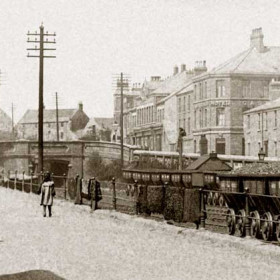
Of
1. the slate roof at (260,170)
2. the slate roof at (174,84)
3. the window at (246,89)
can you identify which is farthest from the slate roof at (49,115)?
the slate roof at (260,170)

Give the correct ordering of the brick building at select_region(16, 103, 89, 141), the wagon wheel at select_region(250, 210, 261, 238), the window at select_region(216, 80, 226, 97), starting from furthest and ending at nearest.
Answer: the brick building at select_region(16, 103, 89, 141) < the window at select_region(216, 80, 226, 97) < the wagon wheel at select_region(250, 210, 261, 238)

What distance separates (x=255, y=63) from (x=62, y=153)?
20839 mm

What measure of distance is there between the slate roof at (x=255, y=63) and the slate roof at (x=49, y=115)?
61181 mm

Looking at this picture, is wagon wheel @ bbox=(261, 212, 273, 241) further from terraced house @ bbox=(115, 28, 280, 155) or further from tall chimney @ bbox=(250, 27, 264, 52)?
tall chimney @ bbox=(250, 27, 264, 52)

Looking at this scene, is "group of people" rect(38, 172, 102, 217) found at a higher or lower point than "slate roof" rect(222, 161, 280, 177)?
lower

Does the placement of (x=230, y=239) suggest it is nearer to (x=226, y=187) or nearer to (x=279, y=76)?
(x=226, y=187)

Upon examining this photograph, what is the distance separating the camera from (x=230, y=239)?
527 inches

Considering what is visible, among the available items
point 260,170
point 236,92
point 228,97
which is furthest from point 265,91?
point 260,170

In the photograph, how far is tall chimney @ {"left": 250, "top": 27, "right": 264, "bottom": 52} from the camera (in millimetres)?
72000

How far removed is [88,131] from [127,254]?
354 feet

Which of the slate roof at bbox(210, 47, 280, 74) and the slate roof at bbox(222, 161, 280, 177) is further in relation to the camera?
the slate roof at bbox(210, 47, 280, 74)

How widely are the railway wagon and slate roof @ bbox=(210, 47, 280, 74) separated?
53.3 meters

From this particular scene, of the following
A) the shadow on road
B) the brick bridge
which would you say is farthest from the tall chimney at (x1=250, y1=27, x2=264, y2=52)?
the shadow on road

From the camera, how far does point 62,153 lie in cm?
6675
